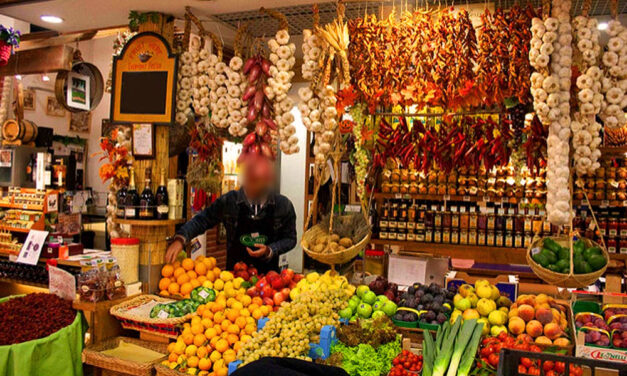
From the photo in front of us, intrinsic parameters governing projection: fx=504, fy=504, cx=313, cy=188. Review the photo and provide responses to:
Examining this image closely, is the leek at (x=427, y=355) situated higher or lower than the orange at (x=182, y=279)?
lower

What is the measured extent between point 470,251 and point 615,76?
3.60 meters

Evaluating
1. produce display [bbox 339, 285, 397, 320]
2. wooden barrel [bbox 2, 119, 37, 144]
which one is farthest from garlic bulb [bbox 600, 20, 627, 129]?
wooden barrel [bbox 2, 119, 37, 144]

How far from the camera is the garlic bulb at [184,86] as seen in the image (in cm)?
429

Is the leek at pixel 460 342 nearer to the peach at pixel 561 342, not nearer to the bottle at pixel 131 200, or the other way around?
the peach at pixel 561 342

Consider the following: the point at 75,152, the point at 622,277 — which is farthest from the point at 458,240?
the point at 75,152

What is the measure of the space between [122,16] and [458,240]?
15.1ft

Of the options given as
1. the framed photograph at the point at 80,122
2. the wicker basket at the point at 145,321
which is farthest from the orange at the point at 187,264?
the framed photograph at the point at 80,122

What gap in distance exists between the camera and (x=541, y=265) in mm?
3475

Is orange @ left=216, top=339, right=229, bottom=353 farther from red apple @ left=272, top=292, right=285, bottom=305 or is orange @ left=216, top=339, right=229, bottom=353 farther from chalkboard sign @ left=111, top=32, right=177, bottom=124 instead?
chalkboard sign @ left=111, top=32, right=177, bottom=124

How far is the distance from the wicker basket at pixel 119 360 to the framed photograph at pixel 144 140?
1.56m

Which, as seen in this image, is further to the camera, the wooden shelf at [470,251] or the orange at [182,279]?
the wooden shelf at [470,251]

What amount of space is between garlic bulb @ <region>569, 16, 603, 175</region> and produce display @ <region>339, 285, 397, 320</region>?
5.17ft

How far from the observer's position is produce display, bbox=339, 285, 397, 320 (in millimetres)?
3592

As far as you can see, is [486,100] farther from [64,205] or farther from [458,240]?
[64,205]
